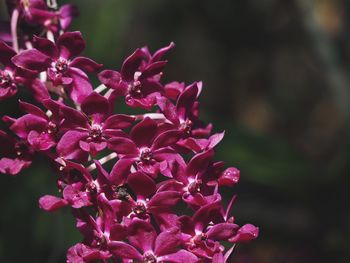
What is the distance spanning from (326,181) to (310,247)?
0.88 feet

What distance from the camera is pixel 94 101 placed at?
0.97m

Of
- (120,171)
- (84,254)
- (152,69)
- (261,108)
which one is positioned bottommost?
(261,108)

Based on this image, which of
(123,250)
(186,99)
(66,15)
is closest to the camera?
(123,250)

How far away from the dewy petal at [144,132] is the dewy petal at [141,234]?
12 cm

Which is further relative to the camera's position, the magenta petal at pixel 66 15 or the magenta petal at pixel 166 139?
the magenta petal at pixel 66 15

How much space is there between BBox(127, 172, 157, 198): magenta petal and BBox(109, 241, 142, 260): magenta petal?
74 millimetres

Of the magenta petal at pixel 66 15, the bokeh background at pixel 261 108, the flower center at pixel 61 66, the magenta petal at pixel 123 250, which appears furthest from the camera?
the bokeh background at pixel 261 108

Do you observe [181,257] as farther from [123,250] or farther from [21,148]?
[21,148]

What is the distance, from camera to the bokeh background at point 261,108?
1.98 meters

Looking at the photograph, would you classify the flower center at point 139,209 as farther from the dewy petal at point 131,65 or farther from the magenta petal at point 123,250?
the dewy petal at point 131,65

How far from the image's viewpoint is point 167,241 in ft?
3.05

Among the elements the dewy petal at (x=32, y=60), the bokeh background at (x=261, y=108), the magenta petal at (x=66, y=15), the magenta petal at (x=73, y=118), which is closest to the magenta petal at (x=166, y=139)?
the magenta petal at (x=73, y=118)

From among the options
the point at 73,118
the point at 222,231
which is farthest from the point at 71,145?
the point at 222,231

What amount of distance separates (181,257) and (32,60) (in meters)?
0.36
